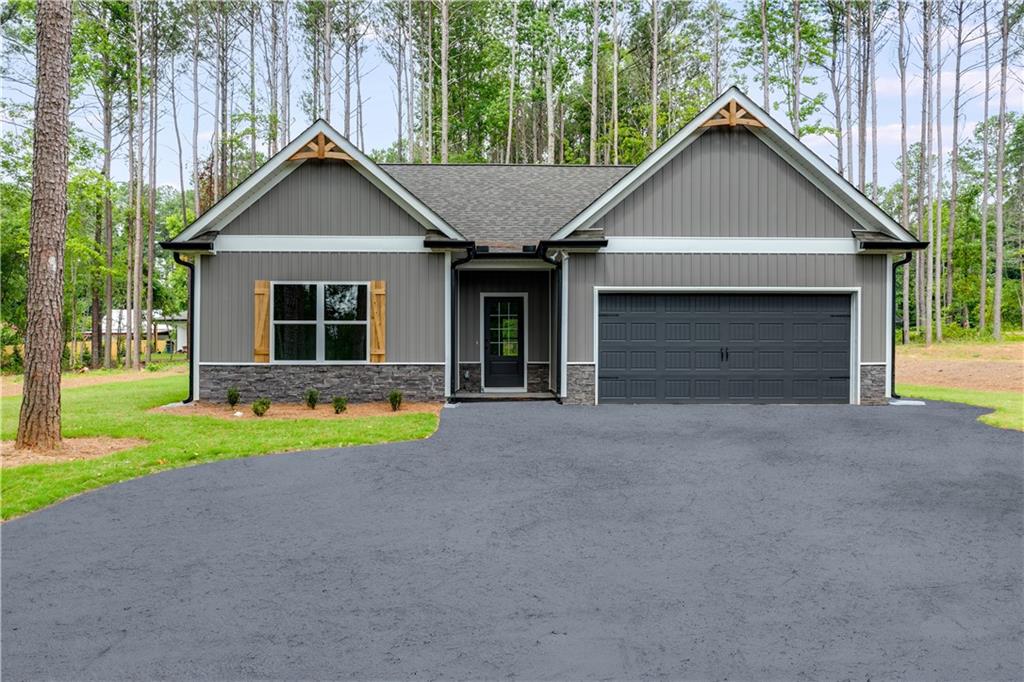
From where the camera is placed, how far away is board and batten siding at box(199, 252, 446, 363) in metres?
11.8

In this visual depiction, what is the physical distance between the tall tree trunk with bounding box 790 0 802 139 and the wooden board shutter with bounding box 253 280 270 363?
22.0 m

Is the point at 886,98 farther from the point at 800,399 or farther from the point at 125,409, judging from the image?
the point at 125,409

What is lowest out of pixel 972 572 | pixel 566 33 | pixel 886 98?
pixel 972 572

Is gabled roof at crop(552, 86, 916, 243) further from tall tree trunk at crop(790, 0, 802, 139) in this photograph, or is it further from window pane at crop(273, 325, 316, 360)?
tall tree trunk at crop(790, 0, 802, 139)

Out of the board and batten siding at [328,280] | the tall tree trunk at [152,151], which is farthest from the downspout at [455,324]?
the tall tree trunk at [152,151]

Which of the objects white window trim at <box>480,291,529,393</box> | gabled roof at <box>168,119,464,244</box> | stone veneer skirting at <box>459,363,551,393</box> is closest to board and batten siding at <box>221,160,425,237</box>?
gabled roof at <box>168,119,464,244</box>

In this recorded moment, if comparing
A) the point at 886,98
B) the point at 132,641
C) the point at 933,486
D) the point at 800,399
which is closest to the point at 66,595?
the point at 132,641

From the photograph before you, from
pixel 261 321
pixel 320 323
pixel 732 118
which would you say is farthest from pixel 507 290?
pixel 732 118

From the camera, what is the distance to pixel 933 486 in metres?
6.01

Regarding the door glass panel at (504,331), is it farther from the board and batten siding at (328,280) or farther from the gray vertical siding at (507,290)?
the board and batten siding at (328,280)

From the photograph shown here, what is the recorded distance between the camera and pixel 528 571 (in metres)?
3.92

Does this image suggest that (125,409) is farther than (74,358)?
No

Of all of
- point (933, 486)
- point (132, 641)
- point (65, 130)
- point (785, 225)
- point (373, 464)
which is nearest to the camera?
point (132, 641)

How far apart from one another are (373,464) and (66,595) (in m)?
3.52
